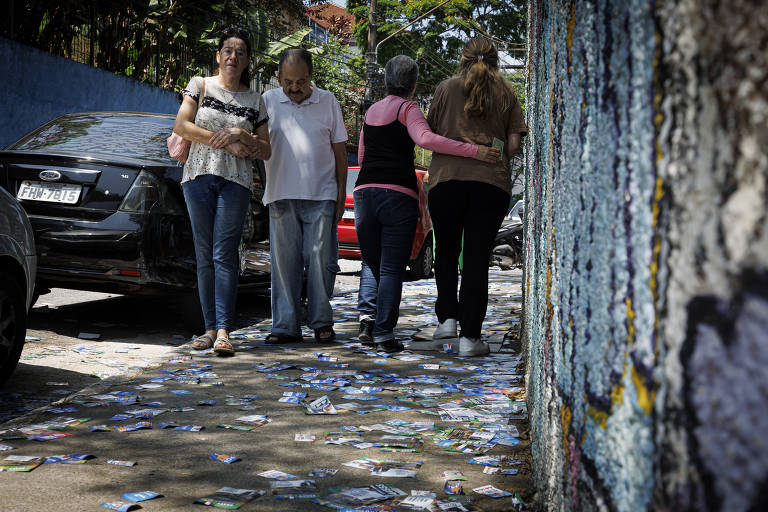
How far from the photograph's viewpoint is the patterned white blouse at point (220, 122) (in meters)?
5.29

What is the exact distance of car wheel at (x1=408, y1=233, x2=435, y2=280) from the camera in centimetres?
1235

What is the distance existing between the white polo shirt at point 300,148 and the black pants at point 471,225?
2.65 ft

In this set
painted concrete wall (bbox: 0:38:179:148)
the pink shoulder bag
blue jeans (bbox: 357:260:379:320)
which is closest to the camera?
the pink shoulder bag

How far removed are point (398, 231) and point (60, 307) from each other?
368cm

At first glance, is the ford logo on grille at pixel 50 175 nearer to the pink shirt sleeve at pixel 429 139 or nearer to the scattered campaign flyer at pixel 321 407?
the pink shirt sleeve at pixel 429 139

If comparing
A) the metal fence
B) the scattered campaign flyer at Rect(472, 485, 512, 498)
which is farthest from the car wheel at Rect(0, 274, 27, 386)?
the metal fence

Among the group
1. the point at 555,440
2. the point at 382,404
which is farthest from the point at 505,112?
the point at 555,440

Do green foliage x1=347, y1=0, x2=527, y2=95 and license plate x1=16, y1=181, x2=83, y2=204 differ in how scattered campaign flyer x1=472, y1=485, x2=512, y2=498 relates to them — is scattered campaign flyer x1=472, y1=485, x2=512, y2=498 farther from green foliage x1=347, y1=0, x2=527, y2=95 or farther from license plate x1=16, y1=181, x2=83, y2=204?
green foliage x1=347, y1=0, x2=527, y2=95

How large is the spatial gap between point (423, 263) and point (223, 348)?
7573mm

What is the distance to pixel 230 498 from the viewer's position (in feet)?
9.00

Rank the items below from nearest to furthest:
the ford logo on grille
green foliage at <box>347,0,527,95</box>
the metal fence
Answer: the ford logo on grille → the metal fence → green foliage at <box>347,0,527,95</box>

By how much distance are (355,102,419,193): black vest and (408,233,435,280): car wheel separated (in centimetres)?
668

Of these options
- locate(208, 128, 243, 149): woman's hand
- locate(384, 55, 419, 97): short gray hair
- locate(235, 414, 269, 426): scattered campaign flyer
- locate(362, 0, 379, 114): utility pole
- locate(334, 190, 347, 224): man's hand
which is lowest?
locate(235, 414, 269, 426): scattered campaign flyer

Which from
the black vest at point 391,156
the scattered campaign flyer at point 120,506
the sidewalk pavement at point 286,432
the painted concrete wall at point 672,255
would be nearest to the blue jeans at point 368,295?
the sidewalk pavement at point 286,432
